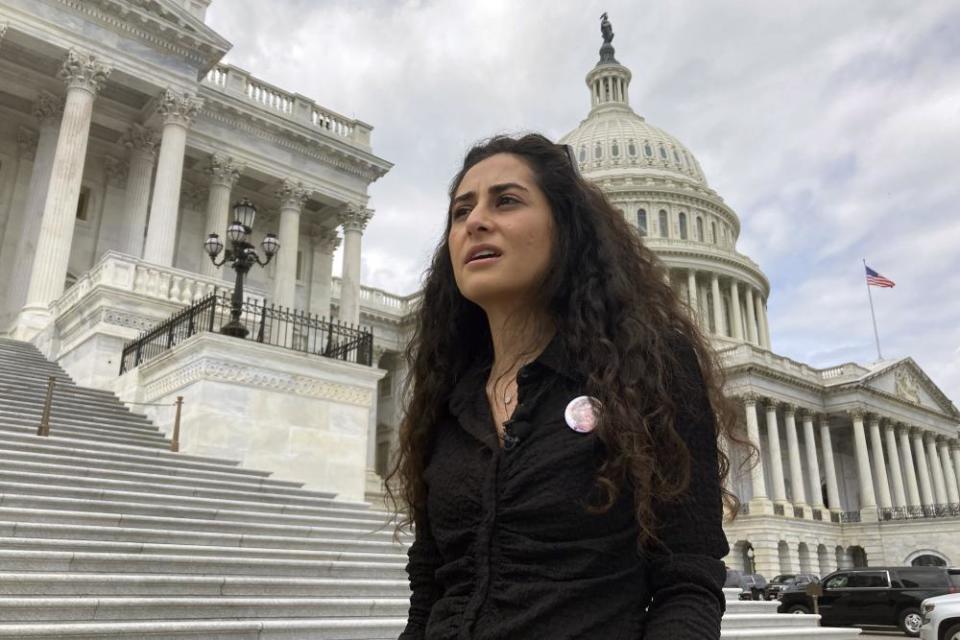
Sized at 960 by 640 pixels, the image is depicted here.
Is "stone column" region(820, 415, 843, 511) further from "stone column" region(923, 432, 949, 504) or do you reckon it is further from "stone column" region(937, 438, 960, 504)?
"stone column" region(937, 438, 960, 504)

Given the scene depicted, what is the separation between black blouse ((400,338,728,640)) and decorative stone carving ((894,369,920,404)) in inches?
2838

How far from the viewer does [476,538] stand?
198 centimetres

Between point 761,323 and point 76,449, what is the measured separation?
270 feet

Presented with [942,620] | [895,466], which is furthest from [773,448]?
[942,620]

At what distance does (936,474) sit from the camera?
68250 mm

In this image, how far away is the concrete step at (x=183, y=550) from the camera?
302 inches

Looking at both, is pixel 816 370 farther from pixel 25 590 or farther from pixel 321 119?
pixel 25 590

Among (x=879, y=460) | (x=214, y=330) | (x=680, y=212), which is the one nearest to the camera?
(x=214, y=330)

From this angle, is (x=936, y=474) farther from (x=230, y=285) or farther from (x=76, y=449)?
(x=76, y=449)

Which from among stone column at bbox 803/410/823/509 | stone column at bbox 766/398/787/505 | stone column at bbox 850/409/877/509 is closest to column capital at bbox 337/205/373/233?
stone column at bbox 766/398/787/505

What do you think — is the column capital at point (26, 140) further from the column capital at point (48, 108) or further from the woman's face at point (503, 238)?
the woman's face at point (503, 238)

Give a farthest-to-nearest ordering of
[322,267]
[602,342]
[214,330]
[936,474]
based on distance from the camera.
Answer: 1. [936,474]
2. [322,267]
3. [214,330]
4. [602,342]

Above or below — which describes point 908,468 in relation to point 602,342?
above

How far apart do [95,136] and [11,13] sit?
7216 mm
